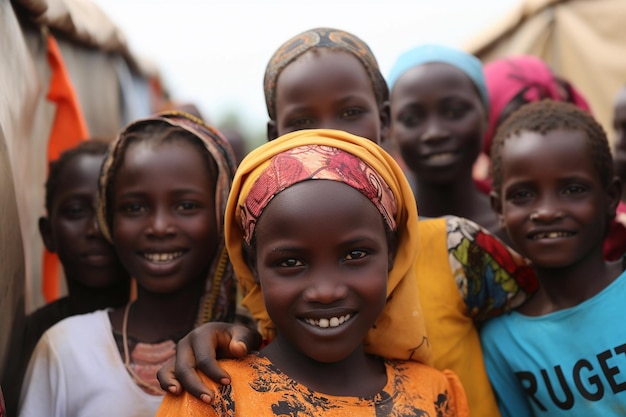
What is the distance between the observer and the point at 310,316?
1739 mm

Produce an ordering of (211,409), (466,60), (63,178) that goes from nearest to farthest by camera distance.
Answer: (211,409) < (63,178) < (466,60)

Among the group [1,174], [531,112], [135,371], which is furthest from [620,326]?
[1,174]

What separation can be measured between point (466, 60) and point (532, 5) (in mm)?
2179

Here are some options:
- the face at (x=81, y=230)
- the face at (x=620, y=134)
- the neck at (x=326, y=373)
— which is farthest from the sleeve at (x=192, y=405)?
the face at (x=620, y=134)

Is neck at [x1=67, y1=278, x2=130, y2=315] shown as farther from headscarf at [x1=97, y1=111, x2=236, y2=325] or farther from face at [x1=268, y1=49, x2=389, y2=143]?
face at [x1=268, y1=49, x2=389, y2=143]

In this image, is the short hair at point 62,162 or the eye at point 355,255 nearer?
the eye at point 355,255

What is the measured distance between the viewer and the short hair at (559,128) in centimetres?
225

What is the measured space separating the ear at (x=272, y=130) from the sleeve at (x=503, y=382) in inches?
40.6

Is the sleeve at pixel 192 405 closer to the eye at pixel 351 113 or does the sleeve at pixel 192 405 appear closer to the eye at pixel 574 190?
the eye at pixel 351 113

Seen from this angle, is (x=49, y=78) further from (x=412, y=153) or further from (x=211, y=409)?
(x=211, y=409)

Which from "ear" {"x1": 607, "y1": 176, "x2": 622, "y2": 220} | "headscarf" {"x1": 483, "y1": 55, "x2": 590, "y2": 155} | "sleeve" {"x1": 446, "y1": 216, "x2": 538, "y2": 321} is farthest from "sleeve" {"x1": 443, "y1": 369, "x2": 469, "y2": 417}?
"headscarf" {"x1": 483, "y1": 55, "x2": 590, "y2": 155}

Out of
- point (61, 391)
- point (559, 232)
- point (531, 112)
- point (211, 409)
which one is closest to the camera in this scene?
point (211, 409)

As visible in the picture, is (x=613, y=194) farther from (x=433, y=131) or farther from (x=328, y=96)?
(x=328, y=96)

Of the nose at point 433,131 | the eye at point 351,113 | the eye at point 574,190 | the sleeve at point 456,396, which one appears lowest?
the sleeve at point 456,396
